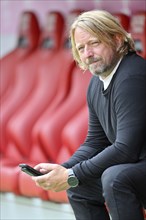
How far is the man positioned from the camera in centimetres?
253

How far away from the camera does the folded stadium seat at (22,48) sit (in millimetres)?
4613

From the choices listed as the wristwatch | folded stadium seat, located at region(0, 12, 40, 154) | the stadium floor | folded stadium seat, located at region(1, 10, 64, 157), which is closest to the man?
the wristwatch

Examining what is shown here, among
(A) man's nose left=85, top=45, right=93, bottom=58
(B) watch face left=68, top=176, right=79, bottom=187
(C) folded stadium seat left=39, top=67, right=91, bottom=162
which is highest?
(A) man's nose left=85, top=45, right=93, bottom=58

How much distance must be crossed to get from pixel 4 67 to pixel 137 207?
7.62 feet

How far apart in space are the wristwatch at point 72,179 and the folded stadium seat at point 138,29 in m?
1.44

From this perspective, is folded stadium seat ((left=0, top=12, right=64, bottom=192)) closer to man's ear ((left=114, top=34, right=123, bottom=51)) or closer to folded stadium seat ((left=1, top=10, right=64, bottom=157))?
folded stadium seat ((left=1, top=10, right=64, bottom=157))

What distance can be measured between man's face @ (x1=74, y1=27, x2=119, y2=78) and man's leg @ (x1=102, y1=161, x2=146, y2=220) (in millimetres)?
410

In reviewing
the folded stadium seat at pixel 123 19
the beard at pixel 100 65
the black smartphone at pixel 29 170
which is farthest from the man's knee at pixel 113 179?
the folded stadium seat at pixel 123 19

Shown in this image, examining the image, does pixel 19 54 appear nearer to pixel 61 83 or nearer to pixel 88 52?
pixel 61 83

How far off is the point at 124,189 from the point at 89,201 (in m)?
0.34

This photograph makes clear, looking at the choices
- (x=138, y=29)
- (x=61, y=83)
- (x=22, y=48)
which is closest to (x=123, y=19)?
(x=138, y=29)

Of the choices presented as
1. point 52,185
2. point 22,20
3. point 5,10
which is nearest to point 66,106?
point 22,20

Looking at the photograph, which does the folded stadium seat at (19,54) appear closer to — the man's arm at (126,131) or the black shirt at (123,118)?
the black shirt at (123,118)

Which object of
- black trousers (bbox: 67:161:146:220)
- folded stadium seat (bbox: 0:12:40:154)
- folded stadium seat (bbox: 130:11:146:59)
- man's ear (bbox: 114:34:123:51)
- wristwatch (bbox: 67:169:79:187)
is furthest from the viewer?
folded stadium seat (bbox: 0:12:40:154)
